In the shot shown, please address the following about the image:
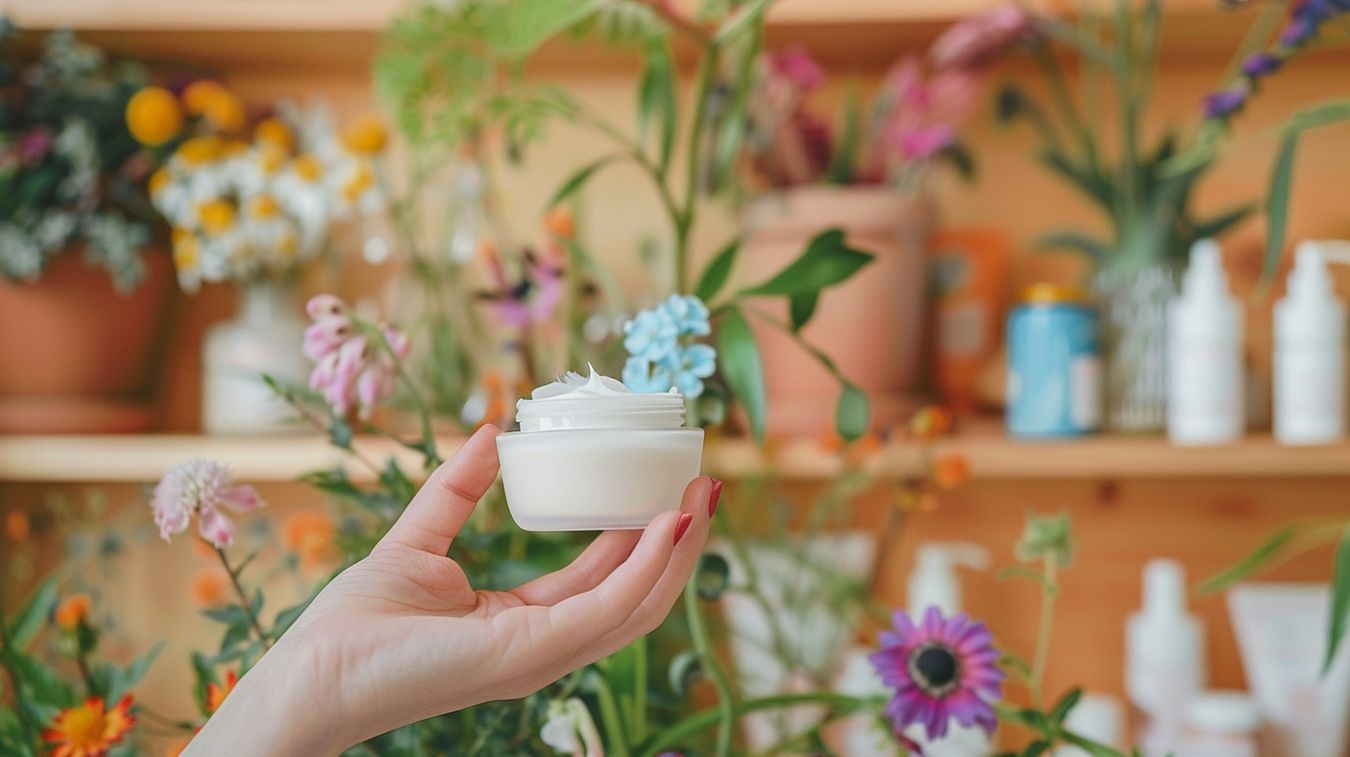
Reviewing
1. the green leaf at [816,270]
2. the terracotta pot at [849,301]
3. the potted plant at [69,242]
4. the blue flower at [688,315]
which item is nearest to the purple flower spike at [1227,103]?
the terracotta pot at [849,301]

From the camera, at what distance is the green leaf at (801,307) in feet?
2.17

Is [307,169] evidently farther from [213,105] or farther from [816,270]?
[816,270]

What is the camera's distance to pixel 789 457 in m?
0.92

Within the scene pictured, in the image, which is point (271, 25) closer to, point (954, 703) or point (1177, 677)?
point (954, 703)

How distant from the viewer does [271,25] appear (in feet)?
3.14

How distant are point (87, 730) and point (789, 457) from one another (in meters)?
0.54

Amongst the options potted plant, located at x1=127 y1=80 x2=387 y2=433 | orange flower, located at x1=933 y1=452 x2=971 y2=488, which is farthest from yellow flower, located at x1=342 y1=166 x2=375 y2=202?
orange flower, located at x1=933 y1=452 x2=971 y2=488

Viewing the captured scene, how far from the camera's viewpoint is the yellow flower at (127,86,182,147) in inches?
37.5

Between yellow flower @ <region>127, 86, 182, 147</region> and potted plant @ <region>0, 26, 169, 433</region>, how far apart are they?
0.03 m

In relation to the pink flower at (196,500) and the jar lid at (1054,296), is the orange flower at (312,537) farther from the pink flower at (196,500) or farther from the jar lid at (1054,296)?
the jar lid at (1054,296)

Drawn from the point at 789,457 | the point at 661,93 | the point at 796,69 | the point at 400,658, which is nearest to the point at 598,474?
the point at 400,658

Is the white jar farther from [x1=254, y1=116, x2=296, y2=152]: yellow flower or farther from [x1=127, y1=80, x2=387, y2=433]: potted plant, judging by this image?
[x1=254, y1=116, x2=296, y2=152]: yellow flower

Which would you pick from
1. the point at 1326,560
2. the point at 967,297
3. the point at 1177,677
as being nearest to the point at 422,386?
the point at 967,297

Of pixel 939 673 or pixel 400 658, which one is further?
pixel 939 673
